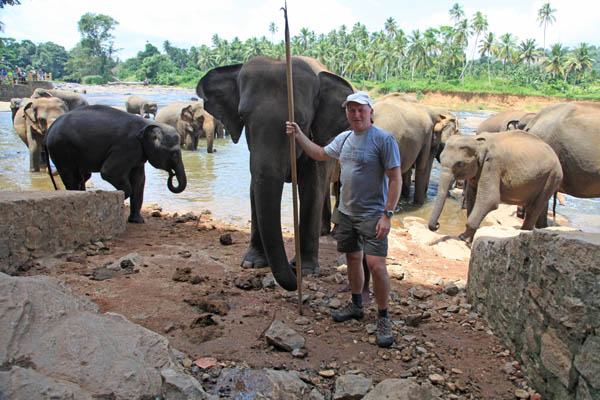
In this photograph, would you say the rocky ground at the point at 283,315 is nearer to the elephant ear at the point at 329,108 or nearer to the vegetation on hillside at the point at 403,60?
the elephant ear at the point at 329,108

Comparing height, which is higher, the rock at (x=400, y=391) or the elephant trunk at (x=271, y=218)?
the elephant trunk at (x=271, y=218)

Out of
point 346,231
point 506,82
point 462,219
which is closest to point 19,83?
point 462,219

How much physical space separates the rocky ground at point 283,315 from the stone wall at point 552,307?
22 centimetres

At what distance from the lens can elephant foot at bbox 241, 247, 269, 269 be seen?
5.42m

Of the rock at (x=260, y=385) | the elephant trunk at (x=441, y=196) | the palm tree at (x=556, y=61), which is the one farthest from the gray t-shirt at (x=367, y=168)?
the palm tree at (x=556, y=61)

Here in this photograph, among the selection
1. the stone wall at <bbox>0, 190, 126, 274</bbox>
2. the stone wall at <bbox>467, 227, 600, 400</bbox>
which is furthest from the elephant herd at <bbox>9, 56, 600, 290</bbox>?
the stone wall at <bbox>467, 227, 600, 400</bbox>

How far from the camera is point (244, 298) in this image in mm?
4445

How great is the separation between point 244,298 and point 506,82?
246 feet

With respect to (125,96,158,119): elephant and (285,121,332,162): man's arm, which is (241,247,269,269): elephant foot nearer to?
(285,121,332,162): man's arm

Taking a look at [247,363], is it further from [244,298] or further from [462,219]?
[462,219]

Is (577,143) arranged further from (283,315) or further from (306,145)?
(283,315)

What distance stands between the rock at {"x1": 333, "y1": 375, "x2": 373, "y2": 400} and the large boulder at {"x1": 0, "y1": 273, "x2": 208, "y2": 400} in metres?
0.92

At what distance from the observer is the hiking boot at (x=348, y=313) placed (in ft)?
13.5

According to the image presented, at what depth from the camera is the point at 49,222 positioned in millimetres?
5191
